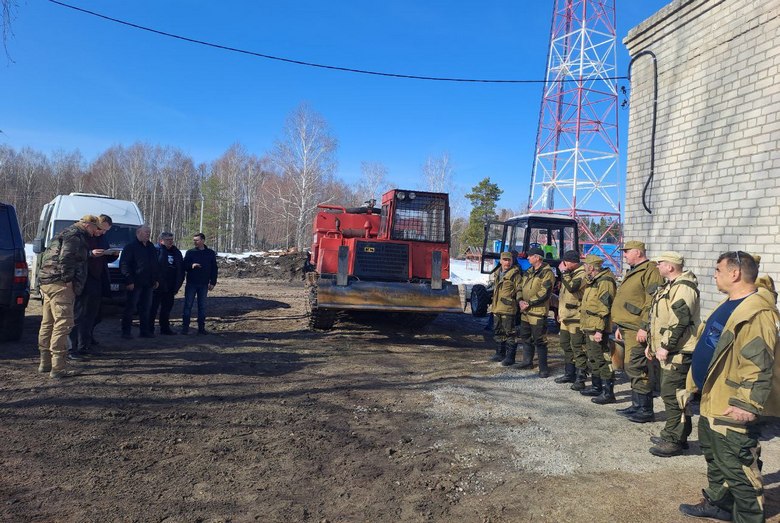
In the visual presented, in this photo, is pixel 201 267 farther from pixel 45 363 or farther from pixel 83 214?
pixel 83 214

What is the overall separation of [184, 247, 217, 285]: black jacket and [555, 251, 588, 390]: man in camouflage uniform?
591cm

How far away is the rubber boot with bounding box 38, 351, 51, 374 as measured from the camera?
18.9ft

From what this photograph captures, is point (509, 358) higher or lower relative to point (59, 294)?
lower

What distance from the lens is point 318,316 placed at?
9.28m

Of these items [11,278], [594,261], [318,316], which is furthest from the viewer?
[318,316]

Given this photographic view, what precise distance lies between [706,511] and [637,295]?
239 cm

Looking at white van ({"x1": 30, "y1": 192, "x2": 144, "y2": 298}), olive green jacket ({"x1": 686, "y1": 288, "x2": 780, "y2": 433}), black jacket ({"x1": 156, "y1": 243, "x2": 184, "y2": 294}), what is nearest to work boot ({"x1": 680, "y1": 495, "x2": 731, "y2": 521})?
olive green jacket ({"x1": 686, "y1": 288, "x2": 780, "y2": 433})

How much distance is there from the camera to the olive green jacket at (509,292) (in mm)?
7641

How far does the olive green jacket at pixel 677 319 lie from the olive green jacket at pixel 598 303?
1109 mm

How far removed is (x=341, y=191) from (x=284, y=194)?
11.6 meters

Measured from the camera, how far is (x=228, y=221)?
151 ft

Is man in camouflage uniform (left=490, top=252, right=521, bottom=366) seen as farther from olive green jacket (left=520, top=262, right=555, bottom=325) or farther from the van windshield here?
the van windshield

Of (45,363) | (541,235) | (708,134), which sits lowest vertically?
(45,363)

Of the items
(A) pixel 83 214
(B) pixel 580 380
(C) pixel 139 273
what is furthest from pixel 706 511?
(A) pixel 83 214
